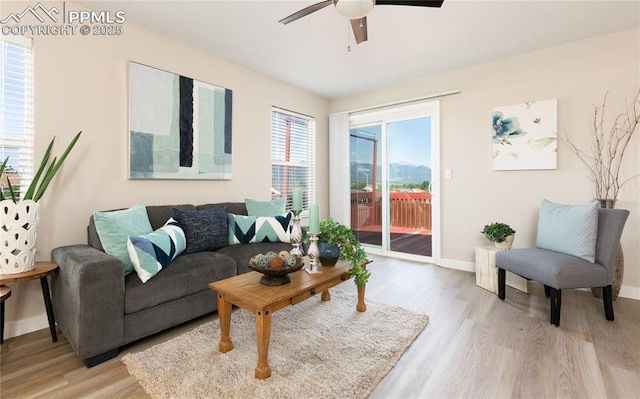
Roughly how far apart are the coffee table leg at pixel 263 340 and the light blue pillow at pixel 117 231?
1062 millimetres

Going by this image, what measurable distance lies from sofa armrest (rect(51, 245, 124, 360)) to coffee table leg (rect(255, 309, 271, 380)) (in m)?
0.91

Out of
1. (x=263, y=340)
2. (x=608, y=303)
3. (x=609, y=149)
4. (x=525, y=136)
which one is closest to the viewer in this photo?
(x=263, y=340)

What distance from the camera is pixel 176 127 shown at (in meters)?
2.93

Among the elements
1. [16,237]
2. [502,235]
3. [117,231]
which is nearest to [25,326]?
[16,237]

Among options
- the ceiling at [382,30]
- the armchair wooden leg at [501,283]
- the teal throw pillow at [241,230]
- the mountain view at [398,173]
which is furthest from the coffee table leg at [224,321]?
the mountain view at [398,173]

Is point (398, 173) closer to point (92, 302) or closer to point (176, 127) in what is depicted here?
point (176, 127)

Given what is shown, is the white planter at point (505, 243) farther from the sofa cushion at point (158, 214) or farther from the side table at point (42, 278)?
the side table at point (42, 278)

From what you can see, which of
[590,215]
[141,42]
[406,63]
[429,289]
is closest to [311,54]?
[406,63]

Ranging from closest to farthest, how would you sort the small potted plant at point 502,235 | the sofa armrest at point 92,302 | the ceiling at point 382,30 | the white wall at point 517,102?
the sofa armrest at point 92,302 → the ceiling at point 382,30 → the white wall at point 517,102 → the small potted plant at point 502,235

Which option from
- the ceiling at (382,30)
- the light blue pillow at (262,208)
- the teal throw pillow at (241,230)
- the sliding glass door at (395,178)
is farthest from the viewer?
the sliding glass door at (395,178)

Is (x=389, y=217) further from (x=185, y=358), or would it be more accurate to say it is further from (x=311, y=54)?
(x=185, y=358)

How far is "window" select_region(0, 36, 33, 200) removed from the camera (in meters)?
2.05

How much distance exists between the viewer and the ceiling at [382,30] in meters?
2.38

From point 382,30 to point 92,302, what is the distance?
3.05m
